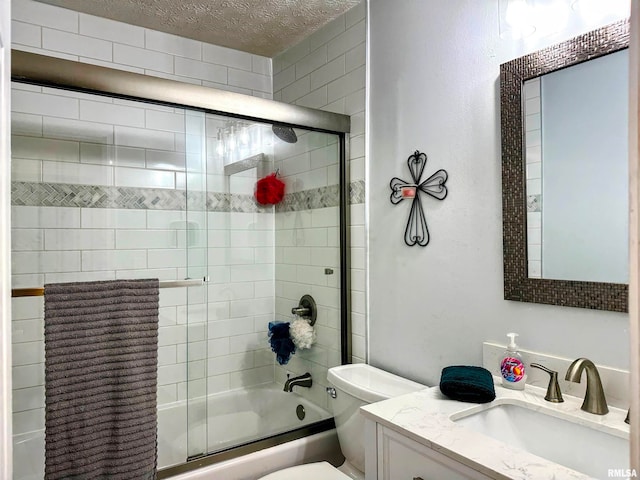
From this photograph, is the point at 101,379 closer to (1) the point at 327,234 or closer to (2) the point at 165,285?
(2) the point at 165,285

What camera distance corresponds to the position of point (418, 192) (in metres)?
1.82

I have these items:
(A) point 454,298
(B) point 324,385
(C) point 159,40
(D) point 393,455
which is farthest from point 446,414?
(C) point 159,40

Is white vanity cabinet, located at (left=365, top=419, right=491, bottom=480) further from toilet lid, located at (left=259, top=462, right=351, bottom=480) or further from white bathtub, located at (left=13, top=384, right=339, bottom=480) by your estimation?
white bathtub, located at (left=13, top=384, right=339, bottom=480)

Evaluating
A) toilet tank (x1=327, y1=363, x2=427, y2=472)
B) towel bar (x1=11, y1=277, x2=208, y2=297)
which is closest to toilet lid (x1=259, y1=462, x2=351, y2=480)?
toilet tank (x1=327, y1=363, x2=427, y2=472)

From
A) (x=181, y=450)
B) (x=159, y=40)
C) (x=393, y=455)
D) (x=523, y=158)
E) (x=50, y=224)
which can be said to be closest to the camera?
(x=393, y=455)

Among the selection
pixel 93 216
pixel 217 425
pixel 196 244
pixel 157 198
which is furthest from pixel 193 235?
pixel 217 425

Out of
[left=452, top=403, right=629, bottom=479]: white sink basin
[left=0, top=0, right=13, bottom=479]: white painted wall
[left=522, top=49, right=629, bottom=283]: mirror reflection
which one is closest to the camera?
[left=0, top=0, right=13, bottom=479]: white painted wall

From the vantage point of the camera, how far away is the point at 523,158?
1.42 metres

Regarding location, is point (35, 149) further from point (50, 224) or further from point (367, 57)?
point (367, 57)

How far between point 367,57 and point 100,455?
1.97 metres

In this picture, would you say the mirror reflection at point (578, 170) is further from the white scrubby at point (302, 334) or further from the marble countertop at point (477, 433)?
the white scrubby at point (302, 334)

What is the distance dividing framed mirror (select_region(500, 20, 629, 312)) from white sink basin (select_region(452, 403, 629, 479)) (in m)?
0.33

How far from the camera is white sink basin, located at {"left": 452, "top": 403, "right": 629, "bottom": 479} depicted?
109 centimetres

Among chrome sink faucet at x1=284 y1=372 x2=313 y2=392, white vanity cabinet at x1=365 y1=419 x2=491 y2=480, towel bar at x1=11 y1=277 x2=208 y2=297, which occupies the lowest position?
chrome sink faucet at x1=284 y1=372 x2=313 y2=392
